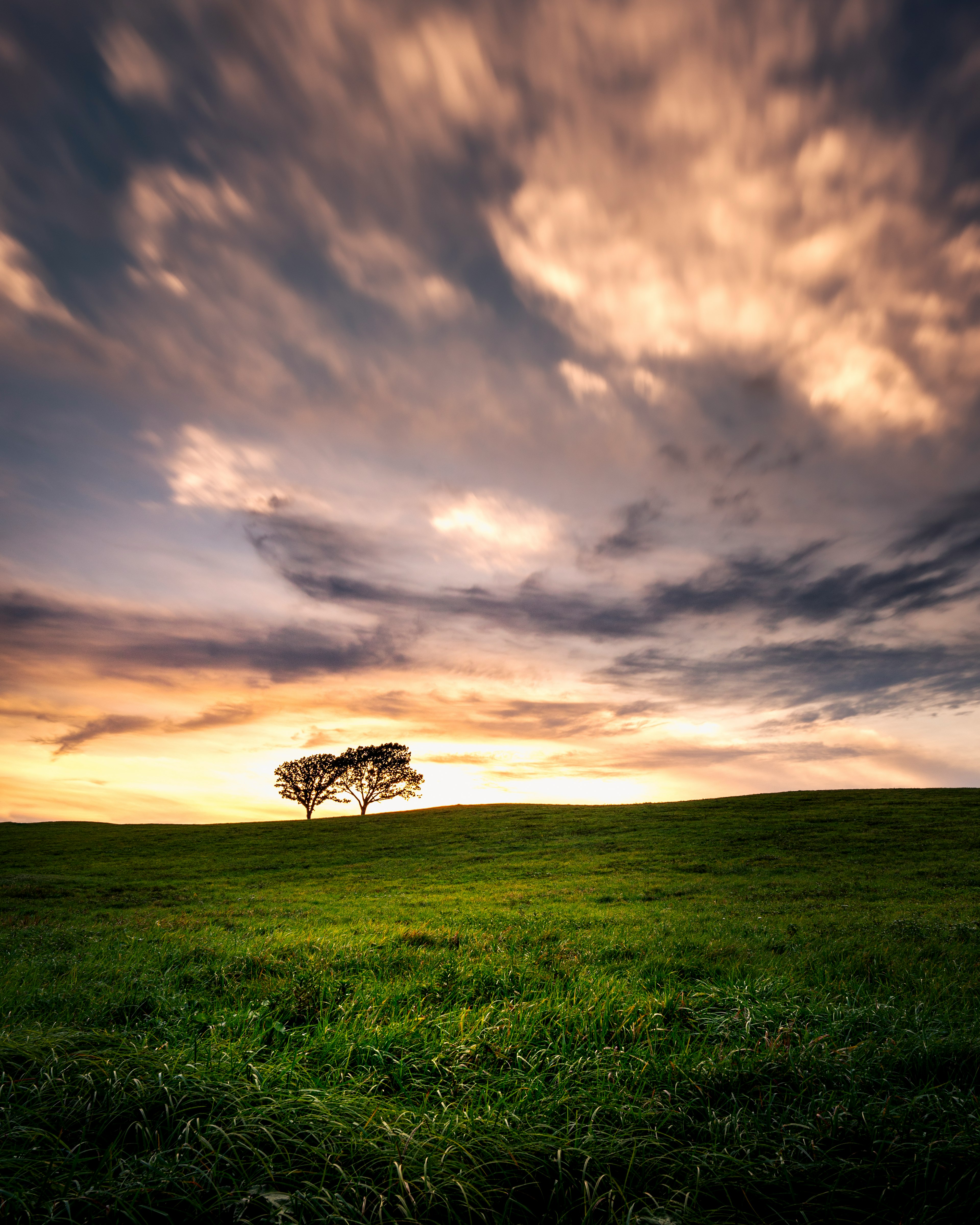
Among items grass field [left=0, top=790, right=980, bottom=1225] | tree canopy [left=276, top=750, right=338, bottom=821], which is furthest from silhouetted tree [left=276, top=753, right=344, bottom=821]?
grass field [left=0, top=790, right=980, bottom=1225]

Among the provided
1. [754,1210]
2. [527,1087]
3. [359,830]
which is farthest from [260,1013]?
[359,830]

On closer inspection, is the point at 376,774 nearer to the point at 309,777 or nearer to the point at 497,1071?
the point at 309,777

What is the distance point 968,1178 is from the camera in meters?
4.32

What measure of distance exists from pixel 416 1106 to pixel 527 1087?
3.36ft

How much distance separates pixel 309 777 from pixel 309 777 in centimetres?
5

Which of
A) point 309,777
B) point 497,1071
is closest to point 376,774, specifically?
point 309,777

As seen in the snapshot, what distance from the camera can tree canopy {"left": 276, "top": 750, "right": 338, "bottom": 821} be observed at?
3588 inches

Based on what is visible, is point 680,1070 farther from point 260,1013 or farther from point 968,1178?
point 260,1013

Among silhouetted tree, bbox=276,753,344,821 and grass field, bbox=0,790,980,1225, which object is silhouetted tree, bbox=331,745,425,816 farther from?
grass field, bbox=0,790,980,1225

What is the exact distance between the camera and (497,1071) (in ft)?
20.4

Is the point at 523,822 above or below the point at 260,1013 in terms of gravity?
above

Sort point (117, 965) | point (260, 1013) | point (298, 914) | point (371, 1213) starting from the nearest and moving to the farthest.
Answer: point (371, 1213)
point (260, 1013)
point (117, 965)
point (298, 914)

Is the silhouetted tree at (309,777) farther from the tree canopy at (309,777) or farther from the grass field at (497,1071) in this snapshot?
the grass field at (497,1071)

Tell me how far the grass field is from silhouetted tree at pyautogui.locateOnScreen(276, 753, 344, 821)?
3021 inches
